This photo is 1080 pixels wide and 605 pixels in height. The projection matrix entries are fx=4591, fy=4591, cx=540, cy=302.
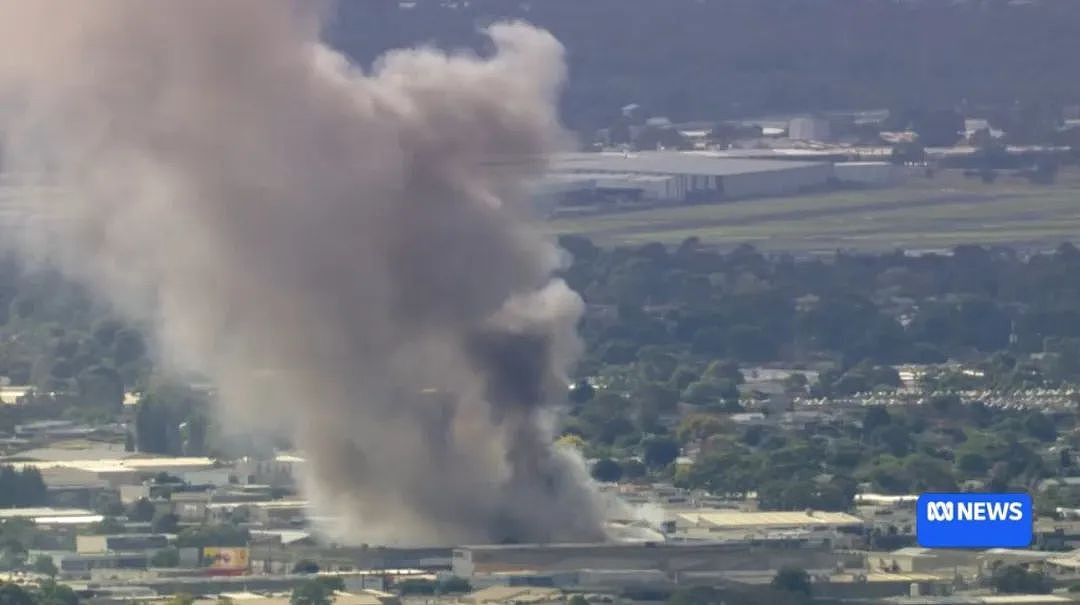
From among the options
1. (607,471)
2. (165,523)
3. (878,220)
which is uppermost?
(878,220)

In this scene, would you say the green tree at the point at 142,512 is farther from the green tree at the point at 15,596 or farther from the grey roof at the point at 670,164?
the grey roof at the point at 670,164

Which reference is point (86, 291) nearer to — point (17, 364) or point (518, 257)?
point (17, 364)

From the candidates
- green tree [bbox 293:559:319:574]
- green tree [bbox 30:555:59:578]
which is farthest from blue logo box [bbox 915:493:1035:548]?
green tree [bbox 30:555:59:578]

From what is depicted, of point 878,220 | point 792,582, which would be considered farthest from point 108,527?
point 878,220

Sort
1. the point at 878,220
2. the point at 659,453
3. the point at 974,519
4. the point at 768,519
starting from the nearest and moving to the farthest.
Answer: the point at 974,519, the point at 768,519, the point at 659,453, the point at 878,220

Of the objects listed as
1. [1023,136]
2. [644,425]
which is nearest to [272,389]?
[644,425]

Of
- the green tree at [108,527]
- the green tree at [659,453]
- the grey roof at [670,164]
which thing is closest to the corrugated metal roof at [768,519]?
the green tree at [108,527]

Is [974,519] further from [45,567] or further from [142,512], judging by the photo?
[142,512]
